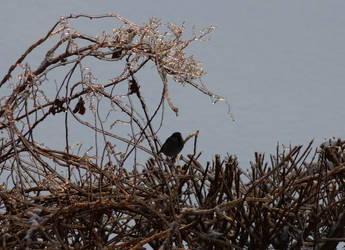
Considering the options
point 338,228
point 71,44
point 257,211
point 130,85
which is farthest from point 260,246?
point 71,44

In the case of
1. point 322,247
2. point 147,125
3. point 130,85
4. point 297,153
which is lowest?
point 322,247

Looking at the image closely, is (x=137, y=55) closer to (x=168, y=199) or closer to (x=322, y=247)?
(x=168, y=199)

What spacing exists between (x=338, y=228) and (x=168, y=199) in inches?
54.0

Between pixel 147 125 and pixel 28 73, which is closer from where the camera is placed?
pixel 147 125

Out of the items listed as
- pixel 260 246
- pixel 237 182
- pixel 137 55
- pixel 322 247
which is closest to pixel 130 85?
pixel 137 55

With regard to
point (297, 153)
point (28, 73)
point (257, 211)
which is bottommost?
point (257, 211)

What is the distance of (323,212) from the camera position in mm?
4484

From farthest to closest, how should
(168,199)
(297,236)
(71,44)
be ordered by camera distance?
→ 1. (71,44)
2. (297,236)
3. (168,199)

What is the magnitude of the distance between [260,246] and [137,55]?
1.79 metres

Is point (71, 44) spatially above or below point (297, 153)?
above

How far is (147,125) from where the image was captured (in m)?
4.55

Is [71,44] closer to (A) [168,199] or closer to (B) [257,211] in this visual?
(A) [168,199]

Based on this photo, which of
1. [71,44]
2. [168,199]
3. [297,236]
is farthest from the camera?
[71,44]

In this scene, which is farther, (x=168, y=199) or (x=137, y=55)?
(x=137, y=55)
